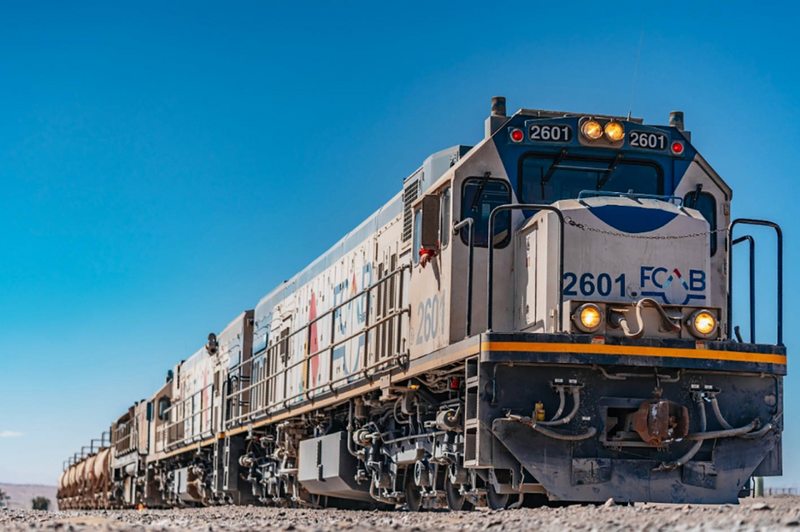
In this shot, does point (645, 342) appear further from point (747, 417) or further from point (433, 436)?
point (433, 436)

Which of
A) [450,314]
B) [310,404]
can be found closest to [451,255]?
[450,314]

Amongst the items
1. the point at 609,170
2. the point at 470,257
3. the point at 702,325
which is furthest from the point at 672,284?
the point at 470,257

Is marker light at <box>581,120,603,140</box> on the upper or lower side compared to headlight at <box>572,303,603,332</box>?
upper

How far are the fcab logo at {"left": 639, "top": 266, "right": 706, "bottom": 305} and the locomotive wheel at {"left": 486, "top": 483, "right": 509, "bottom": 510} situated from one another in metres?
2.02

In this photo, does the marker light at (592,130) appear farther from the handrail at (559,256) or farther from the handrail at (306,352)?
the handrail at (306,352)

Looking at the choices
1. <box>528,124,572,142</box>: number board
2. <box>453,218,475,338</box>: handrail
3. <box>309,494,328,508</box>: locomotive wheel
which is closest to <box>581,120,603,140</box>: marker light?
<box>528,124,572,142</box>: number board

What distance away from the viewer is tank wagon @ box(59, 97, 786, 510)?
8.86 m

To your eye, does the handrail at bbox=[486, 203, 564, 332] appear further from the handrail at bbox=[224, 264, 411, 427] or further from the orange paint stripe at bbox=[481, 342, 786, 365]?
the handrail at bbox=[224, 264, 411, 427]

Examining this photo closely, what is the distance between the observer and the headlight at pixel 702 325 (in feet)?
29.9

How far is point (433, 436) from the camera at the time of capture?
1030cm

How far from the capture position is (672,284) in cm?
920

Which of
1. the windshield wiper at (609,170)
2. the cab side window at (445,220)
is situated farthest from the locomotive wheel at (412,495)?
the windshield wiper at (609,170)

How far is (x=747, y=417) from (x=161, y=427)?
2012 cm

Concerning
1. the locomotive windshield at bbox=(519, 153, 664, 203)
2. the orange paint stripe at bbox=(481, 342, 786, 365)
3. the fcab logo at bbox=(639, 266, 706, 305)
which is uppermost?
the locomotive windshield at bbox=(519, 153, 664, 203)
